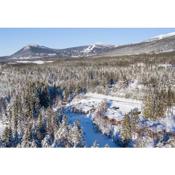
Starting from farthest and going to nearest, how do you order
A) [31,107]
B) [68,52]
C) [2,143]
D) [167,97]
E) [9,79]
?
1. [68,52]
2. [9,79]
3. [167,97]
4. [31,107]
5. [2,143]

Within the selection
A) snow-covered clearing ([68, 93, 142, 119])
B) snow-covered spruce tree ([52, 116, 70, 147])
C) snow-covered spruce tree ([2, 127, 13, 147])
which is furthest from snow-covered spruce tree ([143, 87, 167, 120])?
snow-covered spruce tree ([2, 127, 13, 147])

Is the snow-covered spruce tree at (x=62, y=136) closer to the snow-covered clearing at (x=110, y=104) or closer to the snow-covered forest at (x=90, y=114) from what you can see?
the snow-covered forest at (x=90, y=114)

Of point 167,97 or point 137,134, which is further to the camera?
point 167,97

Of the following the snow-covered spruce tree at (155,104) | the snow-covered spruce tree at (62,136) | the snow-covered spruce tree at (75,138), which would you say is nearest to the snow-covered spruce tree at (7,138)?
the snow-covered spruce tree at (62,136)

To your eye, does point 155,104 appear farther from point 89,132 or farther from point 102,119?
point 89,132

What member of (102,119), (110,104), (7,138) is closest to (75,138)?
(7,138)
